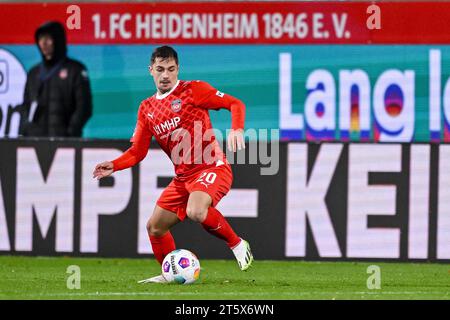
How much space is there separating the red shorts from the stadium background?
2.84 meters

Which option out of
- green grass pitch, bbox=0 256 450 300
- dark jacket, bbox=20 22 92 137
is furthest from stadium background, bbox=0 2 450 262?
green grass pitch, bbox=0 256 450 300

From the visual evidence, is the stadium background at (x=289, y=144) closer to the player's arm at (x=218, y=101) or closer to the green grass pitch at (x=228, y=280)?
the green grass pitch at (x=228, y=280)

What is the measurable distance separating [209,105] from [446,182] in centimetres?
378

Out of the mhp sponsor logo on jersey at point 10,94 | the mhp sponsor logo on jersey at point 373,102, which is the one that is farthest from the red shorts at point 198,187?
the mhp sponsor logo on jersey at point 10,94

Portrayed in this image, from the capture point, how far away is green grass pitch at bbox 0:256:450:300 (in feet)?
30.8

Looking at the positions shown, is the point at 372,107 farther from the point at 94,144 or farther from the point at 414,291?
the point at 414,291

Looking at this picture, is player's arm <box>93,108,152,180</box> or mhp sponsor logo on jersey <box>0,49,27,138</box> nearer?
player's arm <box>93,108,152,180</box>

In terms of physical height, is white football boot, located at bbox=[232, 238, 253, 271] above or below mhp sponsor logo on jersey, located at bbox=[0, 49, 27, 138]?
below

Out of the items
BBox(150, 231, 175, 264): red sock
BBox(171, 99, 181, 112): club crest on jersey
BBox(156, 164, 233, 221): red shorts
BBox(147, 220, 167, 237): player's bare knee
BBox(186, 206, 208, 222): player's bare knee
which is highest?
BBox(171, 99, 181, 112): club crest on jersey

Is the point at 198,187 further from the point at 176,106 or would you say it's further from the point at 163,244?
the point at 176,106

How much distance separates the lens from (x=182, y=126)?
10570 millimetres

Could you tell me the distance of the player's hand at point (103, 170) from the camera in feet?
33.9

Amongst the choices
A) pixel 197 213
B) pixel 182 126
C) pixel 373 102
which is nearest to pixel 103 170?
pixel 182 126

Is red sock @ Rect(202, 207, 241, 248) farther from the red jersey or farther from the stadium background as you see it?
the stadium background
